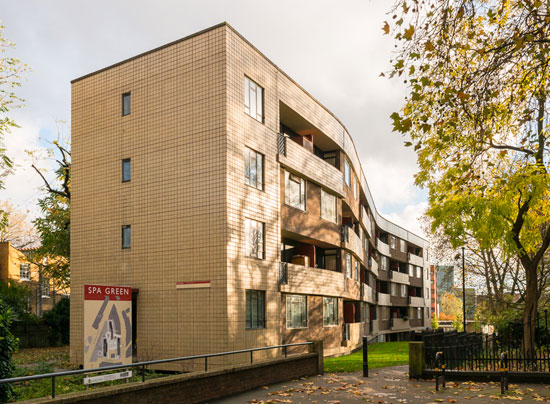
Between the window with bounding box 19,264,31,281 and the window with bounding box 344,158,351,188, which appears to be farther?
the window with bounding box 19,264,31,281

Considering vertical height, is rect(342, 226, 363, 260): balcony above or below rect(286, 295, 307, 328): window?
above

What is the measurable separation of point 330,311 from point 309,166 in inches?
330

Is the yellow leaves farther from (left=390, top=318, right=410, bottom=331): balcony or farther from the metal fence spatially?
(left=390, top=318, right=410, bottom=331): balcony

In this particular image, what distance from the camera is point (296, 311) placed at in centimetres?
2764

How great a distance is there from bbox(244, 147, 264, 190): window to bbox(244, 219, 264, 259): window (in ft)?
5.46

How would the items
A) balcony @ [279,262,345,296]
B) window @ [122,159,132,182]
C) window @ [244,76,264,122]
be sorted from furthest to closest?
balcony @ [279,262,345,296] → window @ [122,159,132,182] → window @ [244,76,264,122]

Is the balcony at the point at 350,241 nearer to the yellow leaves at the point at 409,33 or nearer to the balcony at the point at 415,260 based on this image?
the yellow leaves at the point at 409,33

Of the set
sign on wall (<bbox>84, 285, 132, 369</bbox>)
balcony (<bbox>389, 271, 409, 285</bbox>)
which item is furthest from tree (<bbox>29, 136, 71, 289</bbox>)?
balcony (<bbox>389, 271, 409, 285</bbox>)

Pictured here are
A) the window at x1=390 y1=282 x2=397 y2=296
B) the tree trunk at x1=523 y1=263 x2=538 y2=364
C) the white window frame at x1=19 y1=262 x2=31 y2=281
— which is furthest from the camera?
the window at x1=390 y1=282 x2=397 y2=296

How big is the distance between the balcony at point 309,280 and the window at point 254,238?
1778mm

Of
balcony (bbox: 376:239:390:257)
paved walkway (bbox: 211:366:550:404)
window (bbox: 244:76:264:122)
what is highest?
window (bbox: 244:76:264:122)

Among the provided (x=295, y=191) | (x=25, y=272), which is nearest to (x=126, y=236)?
(x=295, y=191)

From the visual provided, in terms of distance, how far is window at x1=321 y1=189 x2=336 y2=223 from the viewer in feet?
105

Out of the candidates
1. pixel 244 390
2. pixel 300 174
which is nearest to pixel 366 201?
pixel 300 174
